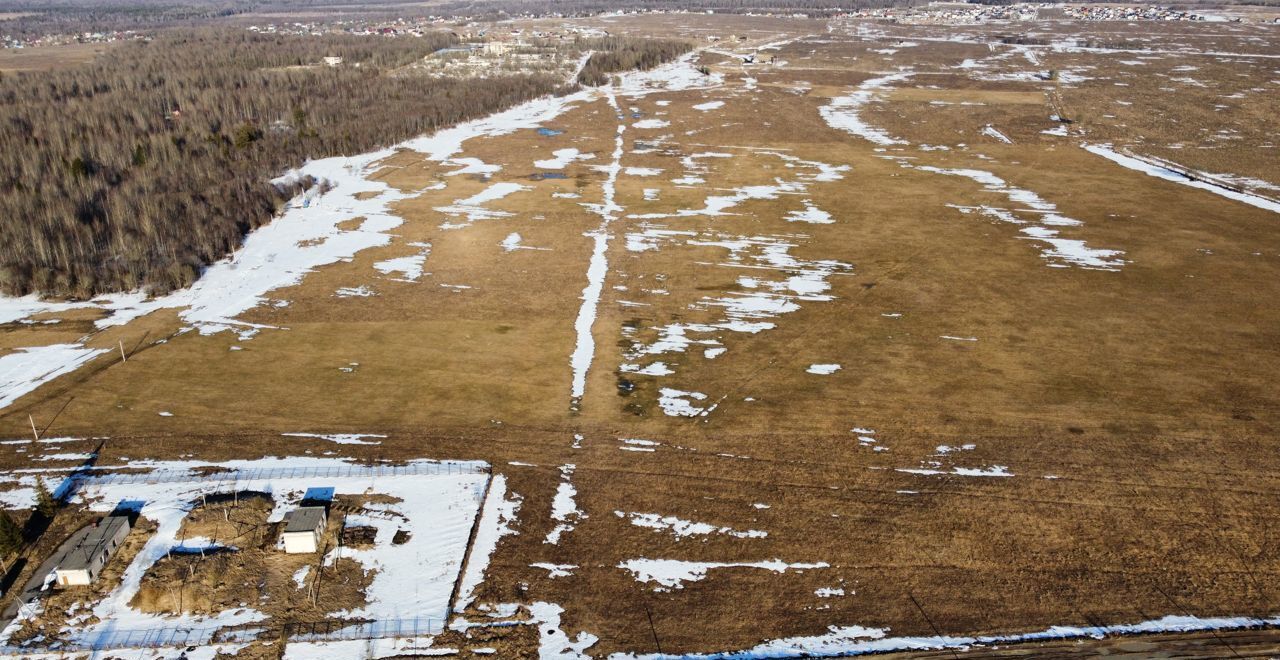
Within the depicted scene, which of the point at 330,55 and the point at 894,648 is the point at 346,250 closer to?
the point at 894,648

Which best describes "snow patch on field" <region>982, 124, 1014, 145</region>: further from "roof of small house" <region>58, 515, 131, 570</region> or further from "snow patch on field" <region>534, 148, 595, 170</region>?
"roof of small house" <region>58, 515, 131, 570</region>

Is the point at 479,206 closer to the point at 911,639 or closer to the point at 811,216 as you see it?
the point at 811,216

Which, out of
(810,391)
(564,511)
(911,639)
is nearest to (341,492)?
(564,511)

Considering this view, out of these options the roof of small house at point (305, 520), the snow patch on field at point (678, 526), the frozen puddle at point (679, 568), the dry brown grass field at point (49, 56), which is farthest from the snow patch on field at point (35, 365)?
the dry brown grass field at point (49, 56)

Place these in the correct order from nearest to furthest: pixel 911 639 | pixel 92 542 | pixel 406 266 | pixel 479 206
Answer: pixel 911 639, pixel 92 542, pixel 406 266, pixel 479 206

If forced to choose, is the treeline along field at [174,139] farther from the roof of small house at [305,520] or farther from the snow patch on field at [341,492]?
the roof of small house at [305,520]
